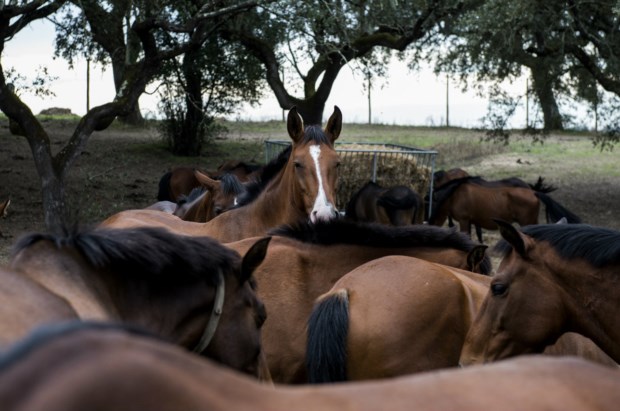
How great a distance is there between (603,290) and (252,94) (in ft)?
52.6

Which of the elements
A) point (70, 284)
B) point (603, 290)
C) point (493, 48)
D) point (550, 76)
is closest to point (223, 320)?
point (70, 284)

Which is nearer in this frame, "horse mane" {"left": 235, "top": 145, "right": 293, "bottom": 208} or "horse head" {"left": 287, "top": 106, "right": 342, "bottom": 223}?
"horse head" {"left": 287, "top": 106, "right": 342, "bottom": 223}

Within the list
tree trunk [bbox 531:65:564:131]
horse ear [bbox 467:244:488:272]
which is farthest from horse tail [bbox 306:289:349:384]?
tree trunk [bbox 531:65:564:131]

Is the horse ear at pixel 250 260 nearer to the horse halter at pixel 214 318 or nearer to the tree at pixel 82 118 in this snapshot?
the horse halter at pixel 214 318

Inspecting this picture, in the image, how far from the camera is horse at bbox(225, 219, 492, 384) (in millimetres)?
4715

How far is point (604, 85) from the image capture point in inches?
651

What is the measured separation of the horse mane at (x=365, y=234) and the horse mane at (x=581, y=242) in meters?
1.00

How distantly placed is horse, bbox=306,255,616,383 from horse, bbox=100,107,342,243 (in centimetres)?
205

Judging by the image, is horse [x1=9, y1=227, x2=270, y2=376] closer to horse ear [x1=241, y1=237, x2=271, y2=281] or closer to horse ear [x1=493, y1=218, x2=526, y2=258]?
horse ear [x1=241, y1=237, x2=271, y2=281]

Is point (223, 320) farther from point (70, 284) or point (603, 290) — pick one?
point (603, 290)

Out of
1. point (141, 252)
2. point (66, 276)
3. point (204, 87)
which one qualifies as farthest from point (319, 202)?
point (204, 87)

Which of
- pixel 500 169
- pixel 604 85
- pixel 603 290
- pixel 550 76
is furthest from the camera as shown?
pixel 500 169

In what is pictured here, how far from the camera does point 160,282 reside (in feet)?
10.8

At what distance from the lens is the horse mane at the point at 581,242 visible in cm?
386
